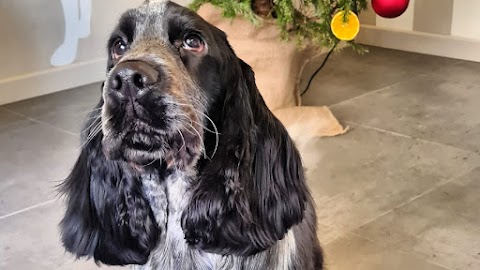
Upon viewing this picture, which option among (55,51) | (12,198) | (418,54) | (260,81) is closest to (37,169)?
(12,198)

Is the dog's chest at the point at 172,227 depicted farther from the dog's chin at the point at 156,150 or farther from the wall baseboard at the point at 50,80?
the wall baseboard at the point at 50,80

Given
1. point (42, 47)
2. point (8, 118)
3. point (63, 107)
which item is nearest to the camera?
point (8, 118)

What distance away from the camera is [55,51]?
4484 millimetres

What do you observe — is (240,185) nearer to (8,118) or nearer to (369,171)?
(369,171)

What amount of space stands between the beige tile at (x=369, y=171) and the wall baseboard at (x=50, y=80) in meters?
1.74

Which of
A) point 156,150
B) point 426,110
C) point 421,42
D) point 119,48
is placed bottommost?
point 421,42

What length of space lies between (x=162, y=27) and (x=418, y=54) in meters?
3.87

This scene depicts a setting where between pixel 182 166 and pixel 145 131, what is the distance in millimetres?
148

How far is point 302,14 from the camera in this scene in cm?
318

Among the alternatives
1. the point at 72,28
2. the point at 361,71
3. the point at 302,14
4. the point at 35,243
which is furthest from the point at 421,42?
the point at 35,243

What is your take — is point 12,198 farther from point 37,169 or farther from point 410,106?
point 410,106

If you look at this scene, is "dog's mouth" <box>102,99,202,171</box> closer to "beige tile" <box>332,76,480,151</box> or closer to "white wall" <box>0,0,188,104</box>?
"beige tile" <box>332,76,480,151</box>

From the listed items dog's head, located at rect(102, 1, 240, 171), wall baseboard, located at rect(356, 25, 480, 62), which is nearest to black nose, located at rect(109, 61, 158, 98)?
dog's head, located at rect(102, 1, 240, 171)

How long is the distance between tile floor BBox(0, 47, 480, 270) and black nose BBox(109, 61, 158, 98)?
1.25 meters
